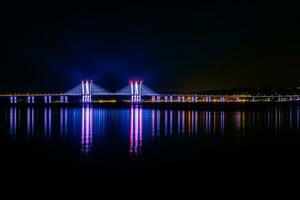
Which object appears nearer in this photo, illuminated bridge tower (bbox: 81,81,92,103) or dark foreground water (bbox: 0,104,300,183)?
dark foreground water (bbox: 0,104,300,183)

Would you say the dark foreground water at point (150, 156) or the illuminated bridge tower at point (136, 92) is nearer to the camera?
the dark foreground water at point (150, 156)

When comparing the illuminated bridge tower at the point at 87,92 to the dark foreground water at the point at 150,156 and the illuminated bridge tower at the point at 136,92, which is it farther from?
the dark foreground water at the point at 150,156

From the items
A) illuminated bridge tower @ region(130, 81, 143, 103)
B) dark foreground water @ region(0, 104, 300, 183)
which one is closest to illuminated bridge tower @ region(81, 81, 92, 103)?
illuminated bridge tower @ region(130, 81, 143, 103)

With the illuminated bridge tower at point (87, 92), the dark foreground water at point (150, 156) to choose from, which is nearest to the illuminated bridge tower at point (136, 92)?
the illuminated bridge tower at point (87, 92)

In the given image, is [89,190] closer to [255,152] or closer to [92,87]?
[255,152]

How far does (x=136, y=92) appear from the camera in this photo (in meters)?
71.4

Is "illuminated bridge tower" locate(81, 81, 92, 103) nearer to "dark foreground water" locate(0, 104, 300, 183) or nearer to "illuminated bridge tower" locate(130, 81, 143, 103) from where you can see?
"illuminated bridge tower" locate(130, 81, 143, 103)

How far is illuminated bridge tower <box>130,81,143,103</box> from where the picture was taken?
234 feet

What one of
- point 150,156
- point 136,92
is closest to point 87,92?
point 136,92

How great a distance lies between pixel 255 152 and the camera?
10438 millimetres

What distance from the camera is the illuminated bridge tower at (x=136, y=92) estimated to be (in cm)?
7144

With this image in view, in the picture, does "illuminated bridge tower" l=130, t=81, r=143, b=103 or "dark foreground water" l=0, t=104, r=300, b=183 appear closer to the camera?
"dark foreground water" l=0, t=104, r=300, b=183

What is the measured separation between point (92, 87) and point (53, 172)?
6767 centimetres

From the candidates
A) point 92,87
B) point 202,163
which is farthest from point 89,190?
point 92,87
